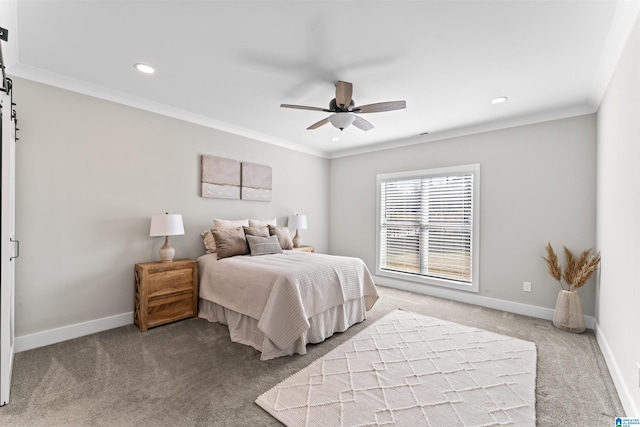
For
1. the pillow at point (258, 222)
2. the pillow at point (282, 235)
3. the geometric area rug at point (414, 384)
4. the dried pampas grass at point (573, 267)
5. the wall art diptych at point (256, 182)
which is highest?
the wall art diptych at point (256, 182)

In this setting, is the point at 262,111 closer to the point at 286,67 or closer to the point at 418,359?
the point at 286,67

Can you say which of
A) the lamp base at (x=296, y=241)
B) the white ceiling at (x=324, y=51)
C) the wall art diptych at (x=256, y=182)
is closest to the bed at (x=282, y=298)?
the wall art diptych at (x=256, y=182)

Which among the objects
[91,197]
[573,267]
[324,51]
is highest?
[324,51]

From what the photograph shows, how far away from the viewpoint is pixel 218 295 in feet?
10.1

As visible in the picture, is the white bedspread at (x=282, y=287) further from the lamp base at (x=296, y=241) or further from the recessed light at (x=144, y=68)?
the recessed light at (x=144, y=68)

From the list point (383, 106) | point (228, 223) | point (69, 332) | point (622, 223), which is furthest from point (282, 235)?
point (622, 223)

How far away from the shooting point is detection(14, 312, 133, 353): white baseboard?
8.25 feet

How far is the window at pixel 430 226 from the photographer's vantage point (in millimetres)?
4148

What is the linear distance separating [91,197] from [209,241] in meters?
1.32

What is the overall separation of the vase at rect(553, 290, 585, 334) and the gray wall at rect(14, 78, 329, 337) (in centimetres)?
436

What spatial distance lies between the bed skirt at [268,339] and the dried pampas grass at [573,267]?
2259mm

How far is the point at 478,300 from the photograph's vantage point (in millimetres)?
3986

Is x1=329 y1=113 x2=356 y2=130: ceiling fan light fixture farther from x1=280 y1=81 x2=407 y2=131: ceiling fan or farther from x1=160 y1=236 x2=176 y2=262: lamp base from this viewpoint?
x1=160 y1=236 x2=176 y2=262: lamp base

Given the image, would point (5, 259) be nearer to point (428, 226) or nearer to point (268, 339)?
point (268, 339)
